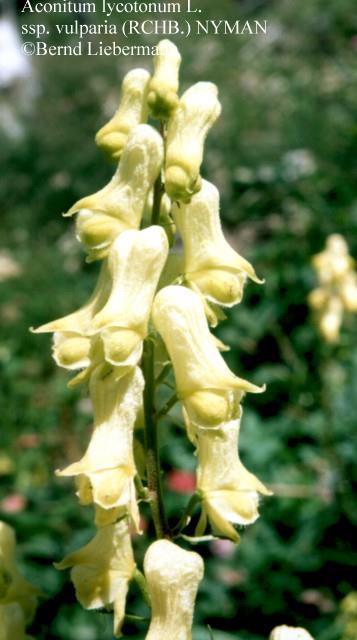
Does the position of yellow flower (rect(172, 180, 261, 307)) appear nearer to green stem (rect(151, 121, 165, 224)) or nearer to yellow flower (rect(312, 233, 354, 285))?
green stem (rect(151, 121, 165, 224))

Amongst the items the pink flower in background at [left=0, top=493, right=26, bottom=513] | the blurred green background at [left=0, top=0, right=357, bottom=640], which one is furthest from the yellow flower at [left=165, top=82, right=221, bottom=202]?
the pink flower in background at [left=0, top=493, right=26, bottom=513]

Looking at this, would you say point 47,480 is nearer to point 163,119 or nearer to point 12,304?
point 12,304

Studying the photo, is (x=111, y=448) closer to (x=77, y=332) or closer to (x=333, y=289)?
(x=77, y=332)

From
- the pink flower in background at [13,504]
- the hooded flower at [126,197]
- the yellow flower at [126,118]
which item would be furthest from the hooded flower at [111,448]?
the pink flower in background at [13,504]

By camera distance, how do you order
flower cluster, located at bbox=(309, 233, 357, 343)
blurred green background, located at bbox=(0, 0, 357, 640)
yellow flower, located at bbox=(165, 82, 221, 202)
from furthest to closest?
flower cluster, located at bbox=(309, 233, 357, 343) → blurred green background, located at bbox=(0, 0, 357, 640) → yellow flower, located at bbox=(165, 82, 221, 202)

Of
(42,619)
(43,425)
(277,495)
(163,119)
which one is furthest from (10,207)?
(163,119)

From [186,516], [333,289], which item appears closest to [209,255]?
[186,516]
